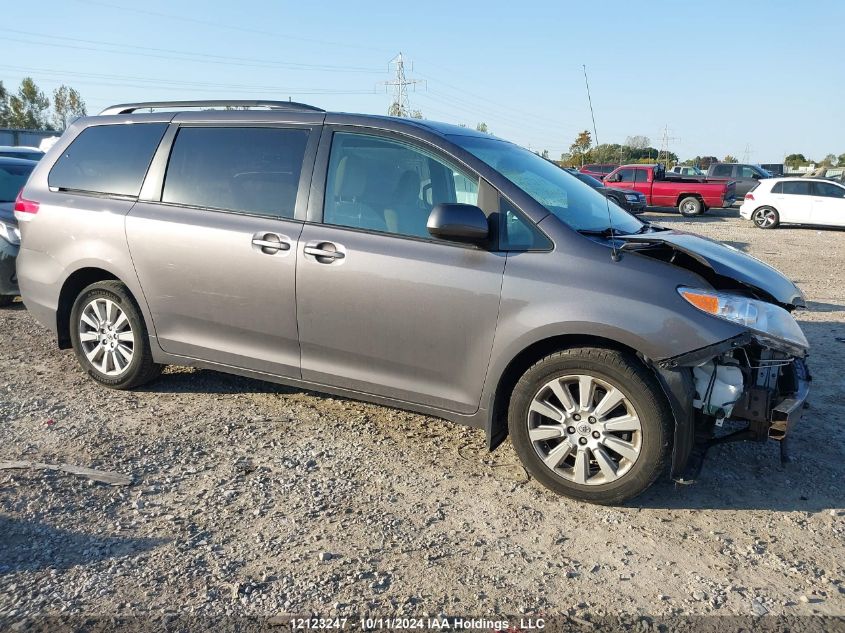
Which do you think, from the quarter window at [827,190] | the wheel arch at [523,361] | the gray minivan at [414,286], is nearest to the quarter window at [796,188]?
the quarter window at [827,190]

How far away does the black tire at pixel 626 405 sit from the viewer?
3404 millimetres

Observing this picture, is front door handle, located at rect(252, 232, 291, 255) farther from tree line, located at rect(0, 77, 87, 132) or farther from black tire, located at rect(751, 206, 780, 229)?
tree line, located at rect(0, 77, 87, 132)

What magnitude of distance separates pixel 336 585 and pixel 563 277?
6.05 feet

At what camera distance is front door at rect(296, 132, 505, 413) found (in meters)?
3.76

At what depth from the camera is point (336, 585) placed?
9.41 ft

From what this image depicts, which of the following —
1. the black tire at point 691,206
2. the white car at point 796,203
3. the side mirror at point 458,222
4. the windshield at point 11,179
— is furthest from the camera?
the black tire at point 691,206

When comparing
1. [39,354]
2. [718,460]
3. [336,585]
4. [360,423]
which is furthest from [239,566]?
[39,354]

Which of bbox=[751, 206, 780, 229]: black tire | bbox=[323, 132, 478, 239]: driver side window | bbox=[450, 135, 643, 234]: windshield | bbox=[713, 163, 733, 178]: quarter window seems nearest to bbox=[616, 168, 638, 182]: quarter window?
bbox=[751, 206, 780, 229]: black tire

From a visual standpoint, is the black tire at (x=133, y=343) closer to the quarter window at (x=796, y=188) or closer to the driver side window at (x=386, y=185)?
the driver side window at (x=386, y=185)

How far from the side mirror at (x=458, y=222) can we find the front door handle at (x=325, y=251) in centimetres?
63

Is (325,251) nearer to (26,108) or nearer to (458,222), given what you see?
(458,222)

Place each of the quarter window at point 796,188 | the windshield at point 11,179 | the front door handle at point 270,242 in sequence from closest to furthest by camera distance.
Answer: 1. the front door handle at point 270,242
2. the windshield at point 11,179
3. the quarter window at point 796,188

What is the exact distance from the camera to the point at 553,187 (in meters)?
4.26

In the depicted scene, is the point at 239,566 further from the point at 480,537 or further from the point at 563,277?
the point at 563,277
